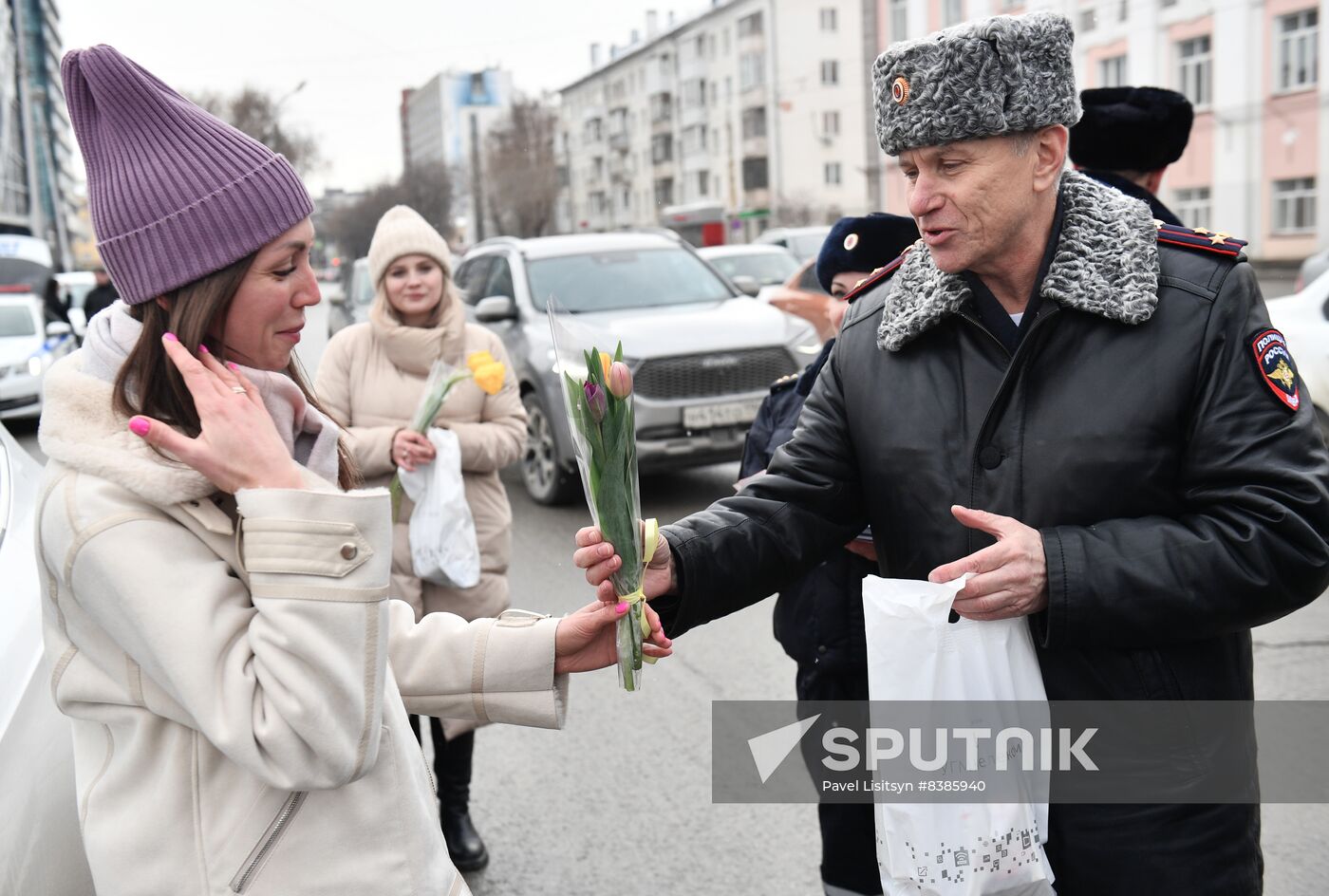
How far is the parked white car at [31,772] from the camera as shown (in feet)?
6.29

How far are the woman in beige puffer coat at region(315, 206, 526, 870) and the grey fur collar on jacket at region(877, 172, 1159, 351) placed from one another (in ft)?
7.19

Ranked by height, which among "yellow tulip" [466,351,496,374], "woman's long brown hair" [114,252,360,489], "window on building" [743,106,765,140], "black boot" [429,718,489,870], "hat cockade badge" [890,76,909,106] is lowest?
"black boot" [429,718,489,870]

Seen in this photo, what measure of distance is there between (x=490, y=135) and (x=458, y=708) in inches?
3552

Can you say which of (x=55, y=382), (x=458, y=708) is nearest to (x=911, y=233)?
(x=458, y=708)

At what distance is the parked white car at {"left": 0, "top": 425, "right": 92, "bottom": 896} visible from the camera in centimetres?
192

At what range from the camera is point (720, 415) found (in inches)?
336

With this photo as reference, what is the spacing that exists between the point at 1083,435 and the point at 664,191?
289 ft

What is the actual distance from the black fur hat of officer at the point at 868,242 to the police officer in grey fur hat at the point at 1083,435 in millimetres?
1589

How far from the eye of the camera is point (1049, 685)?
83.4 inches

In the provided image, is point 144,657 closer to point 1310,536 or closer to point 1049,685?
point 1049,685

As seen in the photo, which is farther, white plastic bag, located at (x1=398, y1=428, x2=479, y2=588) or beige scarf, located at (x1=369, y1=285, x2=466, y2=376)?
beige scarf, located at (x1=369, y1=285, x2=466, y2=376)

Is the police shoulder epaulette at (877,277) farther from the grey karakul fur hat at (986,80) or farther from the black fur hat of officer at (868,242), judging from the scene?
the black fur hat of officer at (868,242)

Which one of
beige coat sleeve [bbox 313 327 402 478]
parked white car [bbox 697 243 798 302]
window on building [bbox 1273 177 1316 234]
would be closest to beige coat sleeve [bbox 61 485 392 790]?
beige coat sleeve [bbox 313 327 402 478]

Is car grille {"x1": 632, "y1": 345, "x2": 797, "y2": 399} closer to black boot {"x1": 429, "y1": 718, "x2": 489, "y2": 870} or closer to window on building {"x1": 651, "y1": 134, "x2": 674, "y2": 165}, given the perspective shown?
black boot {"x1": 429, "y1": 718, "x2": 489, "y2": 870}
